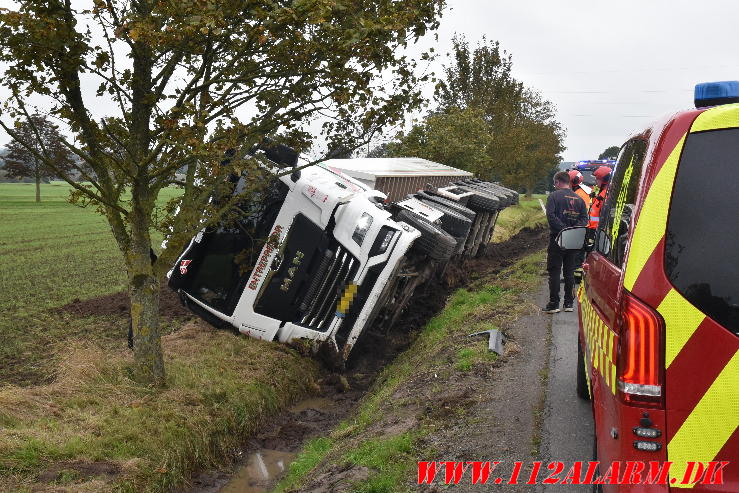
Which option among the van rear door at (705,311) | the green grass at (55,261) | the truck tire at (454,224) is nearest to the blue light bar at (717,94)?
the van rear door at (705,311)

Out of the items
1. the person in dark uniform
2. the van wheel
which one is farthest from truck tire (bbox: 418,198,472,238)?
the van wheel

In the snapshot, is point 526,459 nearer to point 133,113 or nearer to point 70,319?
point 133,113

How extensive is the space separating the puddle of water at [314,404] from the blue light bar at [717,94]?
239 inches

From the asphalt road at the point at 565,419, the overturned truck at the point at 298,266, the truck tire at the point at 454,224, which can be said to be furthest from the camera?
the truck tire at the point at 454,224

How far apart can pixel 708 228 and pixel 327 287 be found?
6.33 metres

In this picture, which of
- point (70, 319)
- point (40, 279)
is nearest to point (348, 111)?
point (70, 319)

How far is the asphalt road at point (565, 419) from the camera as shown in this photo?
466 centimetres

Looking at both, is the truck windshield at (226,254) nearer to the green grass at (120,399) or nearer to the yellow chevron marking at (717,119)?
the green grass at (120,399)

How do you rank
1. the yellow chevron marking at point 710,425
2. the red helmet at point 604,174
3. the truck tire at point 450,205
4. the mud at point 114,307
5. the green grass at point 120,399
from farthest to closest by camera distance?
1. the truck tire at point 450,205
2. the mud at point 114,307
3. the red helmet at point 604,174
4. the green grass at point 120,399
5. the yellow chevron marking at point 710,425

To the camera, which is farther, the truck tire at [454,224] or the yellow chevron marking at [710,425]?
the truck tire at [454,224]

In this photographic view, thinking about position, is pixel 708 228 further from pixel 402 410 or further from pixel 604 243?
pixel 402 410

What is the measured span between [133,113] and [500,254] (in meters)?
13.4

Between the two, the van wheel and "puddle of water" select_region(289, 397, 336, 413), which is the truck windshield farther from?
the van wheel

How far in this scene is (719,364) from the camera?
2342 mm
